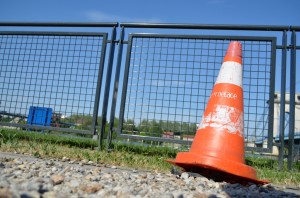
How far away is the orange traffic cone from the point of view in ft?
7.68

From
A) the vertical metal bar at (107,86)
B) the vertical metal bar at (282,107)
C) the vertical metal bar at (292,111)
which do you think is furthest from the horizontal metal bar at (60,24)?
the vertical metal bar at (292,111)

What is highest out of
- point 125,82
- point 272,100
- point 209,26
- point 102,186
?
point 209,26

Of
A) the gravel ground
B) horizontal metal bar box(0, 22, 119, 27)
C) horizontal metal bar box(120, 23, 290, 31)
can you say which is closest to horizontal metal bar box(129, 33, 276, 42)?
horizontal metal bar box(120, 23, 290, 31)

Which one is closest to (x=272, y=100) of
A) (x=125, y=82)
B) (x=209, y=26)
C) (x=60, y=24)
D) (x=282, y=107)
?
(x=282, y=107)

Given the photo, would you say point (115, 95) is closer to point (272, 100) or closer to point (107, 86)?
point (107, 86)

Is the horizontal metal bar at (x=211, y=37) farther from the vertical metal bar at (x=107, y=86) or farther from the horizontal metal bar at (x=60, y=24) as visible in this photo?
the horizontal metal bar at (x=60, y=24)

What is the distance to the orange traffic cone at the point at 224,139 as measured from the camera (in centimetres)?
234

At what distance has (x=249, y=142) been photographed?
12.4 feet

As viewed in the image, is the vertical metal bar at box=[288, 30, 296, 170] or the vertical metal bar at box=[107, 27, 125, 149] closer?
the vertical metal bar at box=[288, 30, 296, 170]

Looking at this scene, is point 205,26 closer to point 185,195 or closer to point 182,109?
point 182,109

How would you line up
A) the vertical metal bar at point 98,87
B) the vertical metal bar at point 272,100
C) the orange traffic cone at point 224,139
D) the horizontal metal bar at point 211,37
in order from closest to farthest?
1. the orange traffic cone at point 224,139
2. the vertical metal bar at point 272,100
3. the horizontal metal bar at point 211,37
4. the vertical metal bar at point 98,87

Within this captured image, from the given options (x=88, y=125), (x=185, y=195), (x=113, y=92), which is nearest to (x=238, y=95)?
(x=185, y=195)

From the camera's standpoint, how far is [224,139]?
2551mm

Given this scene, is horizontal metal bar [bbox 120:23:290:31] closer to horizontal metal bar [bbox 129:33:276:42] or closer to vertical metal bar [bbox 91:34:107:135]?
horizontal metal bar [bbox 129:33:276:42]
